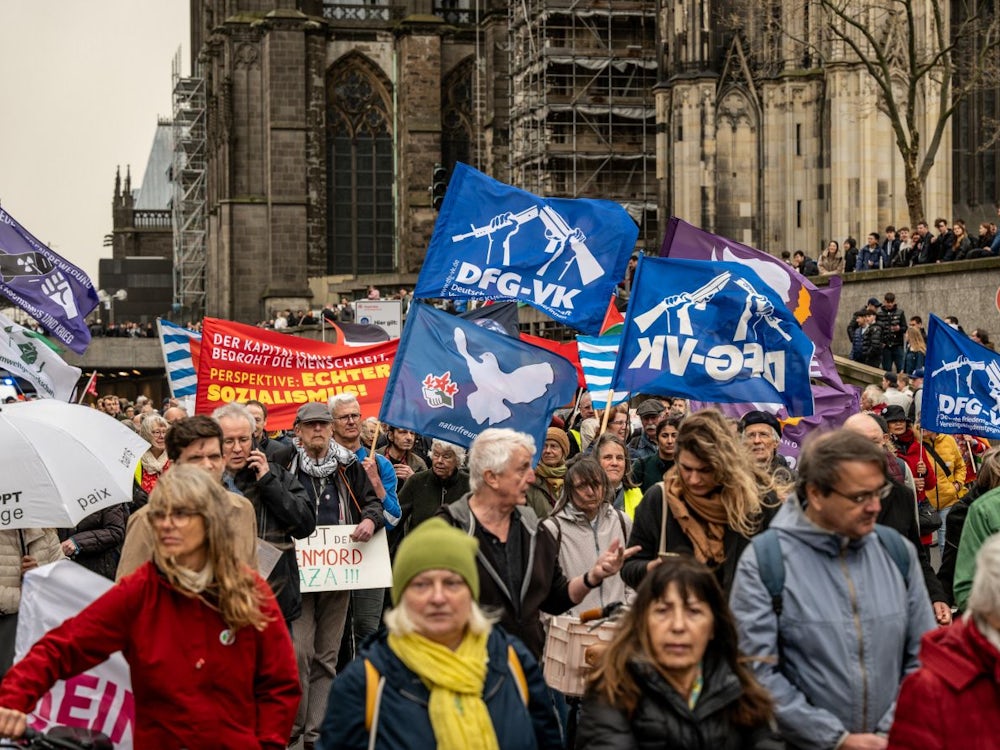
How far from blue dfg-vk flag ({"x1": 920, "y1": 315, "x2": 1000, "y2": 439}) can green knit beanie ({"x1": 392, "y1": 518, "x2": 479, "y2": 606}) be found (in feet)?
23.6

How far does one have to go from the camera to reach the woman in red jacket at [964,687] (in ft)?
14.1

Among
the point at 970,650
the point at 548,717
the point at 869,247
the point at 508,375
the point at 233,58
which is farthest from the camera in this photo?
the point at 233,58

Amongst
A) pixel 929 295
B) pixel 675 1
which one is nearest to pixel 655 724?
pixel 929 295

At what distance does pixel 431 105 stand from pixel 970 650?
53.5 metres

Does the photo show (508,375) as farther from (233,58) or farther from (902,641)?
(233,58)

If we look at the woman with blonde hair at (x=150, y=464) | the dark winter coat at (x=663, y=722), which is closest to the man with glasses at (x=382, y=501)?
the woman with blonde hair at (x=150, y=464)

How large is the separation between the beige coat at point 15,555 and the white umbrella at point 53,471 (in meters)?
0.52

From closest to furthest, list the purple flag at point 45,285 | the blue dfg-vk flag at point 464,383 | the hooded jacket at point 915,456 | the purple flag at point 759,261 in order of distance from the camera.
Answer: the blue dfg-vk flag at point 464,383 → the purple flag at point 759,261 → the hooded jacket at point 915,456 → the purple flag at point 45,285

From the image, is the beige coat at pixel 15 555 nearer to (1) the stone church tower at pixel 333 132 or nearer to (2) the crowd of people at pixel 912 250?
(2) the crowd of people at pixel 912 250

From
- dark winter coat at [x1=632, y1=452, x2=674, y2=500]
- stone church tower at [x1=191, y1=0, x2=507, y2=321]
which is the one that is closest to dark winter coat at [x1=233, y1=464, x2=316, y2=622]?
dark winter coat at [x1=632, y1=452, x2=674, y2=500]

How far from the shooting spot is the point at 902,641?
5.03 meters

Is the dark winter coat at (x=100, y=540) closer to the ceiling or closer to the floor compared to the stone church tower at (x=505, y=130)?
closer to the floor

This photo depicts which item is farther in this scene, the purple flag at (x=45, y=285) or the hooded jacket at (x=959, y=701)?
the purple flag at (x=45, y=285)

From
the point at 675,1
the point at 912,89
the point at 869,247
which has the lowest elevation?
the point at 869,247
